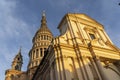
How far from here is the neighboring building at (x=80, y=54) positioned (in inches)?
621

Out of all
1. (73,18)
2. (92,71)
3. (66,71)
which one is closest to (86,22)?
(73,18)

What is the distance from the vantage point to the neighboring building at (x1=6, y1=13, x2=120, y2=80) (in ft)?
51.8

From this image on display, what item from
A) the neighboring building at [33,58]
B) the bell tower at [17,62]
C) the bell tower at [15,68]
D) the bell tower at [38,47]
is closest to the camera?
the bell tower at [15,68]

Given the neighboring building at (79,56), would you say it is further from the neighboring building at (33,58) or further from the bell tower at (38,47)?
the bell tower at (38,47)

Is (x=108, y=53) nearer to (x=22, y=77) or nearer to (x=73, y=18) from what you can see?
(x=73, y=18)

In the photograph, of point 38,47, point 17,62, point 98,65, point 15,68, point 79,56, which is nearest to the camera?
point 98,65

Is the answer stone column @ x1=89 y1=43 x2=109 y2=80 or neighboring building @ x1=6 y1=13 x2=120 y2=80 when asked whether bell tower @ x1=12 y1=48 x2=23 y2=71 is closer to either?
neighboring building @ x1=6 y1=13 x2=120 y2=80

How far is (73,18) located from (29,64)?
22.2 m

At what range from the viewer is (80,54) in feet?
57.0

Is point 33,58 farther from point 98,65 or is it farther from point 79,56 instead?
point 98,65

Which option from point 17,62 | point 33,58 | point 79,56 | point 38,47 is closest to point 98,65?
point 79,56

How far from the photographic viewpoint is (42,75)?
2131 centimetres

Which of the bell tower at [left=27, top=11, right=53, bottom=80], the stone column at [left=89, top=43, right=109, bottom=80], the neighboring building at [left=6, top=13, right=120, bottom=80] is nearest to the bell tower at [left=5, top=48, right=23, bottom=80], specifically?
the bell tower at [left=27, top=11, right=53, bottom=80]

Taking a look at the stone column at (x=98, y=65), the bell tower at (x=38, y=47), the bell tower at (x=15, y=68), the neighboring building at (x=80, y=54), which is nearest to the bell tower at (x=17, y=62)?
the bell tower at (x=15, y=68)
